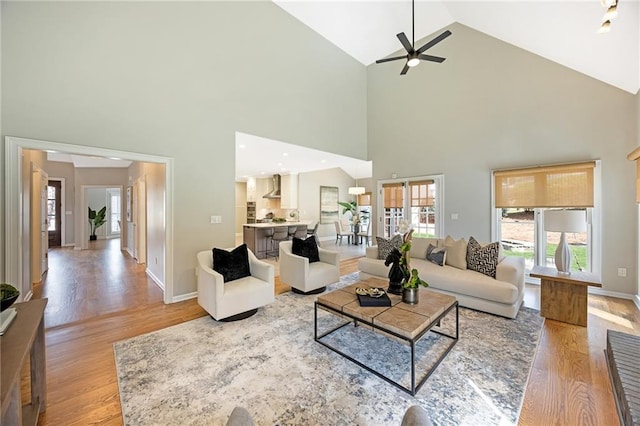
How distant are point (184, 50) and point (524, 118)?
5.78 metres

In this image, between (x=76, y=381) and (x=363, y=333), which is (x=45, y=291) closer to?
(x=76, y=381)

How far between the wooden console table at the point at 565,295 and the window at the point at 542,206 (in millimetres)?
1489

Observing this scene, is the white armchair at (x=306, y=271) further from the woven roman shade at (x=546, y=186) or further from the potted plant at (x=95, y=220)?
the potted plant at (x=95, y=220)

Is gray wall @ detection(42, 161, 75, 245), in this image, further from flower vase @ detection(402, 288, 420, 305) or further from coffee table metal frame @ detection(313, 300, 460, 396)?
flower vase @ detection(402, 288, 420, 305)

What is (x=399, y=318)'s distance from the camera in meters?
2.16

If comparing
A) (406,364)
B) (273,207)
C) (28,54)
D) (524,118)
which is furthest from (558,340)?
(273,207)

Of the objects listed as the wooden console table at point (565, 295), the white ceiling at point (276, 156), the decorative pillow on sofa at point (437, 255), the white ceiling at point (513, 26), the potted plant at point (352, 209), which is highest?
the white ceiling at point (513, 26)

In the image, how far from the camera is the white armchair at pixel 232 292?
2887 millimetres

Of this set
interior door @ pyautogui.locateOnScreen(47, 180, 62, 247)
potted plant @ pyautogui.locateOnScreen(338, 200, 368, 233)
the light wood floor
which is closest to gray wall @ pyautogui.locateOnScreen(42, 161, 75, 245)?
interior door @ pyautogui.locateOnScreen(47, 180, 62, 247)

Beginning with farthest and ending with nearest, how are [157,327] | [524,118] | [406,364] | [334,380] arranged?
[524,118] < [157,327] < [406,364] < [334,380]

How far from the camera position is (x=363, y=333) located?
9.15 feet

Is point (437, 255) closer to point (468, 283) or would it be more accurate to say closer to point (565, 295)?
point (468, 283)

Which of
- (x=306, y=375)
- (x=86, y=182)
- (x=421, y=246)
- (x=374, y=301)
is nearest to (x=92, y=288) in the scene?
(x=306, y=375)

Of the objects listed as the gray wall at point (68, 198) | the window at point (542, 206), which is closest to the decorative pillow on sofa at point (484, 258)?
the window at point (542, 206)
